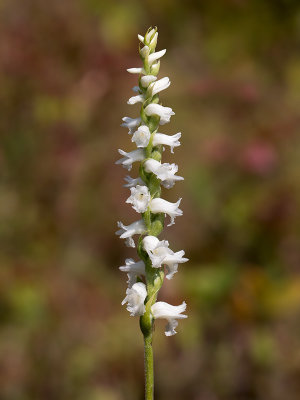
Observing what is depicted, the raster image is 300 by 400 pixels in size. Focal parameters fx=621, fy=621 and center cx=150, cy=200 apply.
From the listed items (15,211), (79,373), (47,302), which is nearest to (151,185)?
(79,373)

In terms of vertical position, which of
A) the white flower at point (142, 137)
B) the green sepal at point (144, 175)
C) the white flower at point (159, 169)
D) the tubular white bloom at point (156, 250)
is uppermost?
the white flower at point (142, 137)

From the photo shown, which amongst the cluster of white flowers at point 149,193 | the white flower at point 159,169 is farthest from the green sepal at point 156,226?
the white flower at point 159,169

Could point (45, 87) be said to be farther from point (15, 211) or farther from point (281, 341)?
point (281, 341)

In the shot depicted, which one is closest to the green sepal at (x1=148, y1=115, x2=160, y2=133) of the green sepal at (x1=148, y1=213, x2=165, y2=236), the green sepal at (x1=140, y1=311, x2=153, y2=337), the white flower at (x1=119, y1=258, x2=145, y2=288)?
the green sepal at (x1=148, y1=213, x2=165, y2=236)

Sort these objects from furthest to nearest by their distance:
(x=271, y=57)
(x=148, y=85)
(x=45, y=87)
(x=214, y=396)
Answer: (x=271, y=57) < (x=45, y=87) < (x=214, y=396) < (x=148, y=85)

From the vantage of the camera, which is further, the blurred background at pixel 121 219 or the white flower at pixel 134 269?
the blurred background at pixel 121 219

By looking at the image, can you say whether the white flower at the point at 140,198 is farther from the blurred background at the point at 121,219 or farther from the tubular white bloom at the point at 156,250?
the blurred background at the point at 121,219

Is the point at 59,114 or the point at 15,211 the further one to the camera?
the point at 59,114

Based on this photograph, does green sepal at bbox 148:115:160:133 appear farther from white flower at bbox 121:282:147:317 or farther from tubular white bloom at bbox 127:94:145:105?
white flower at bbox 121:282:147:317
